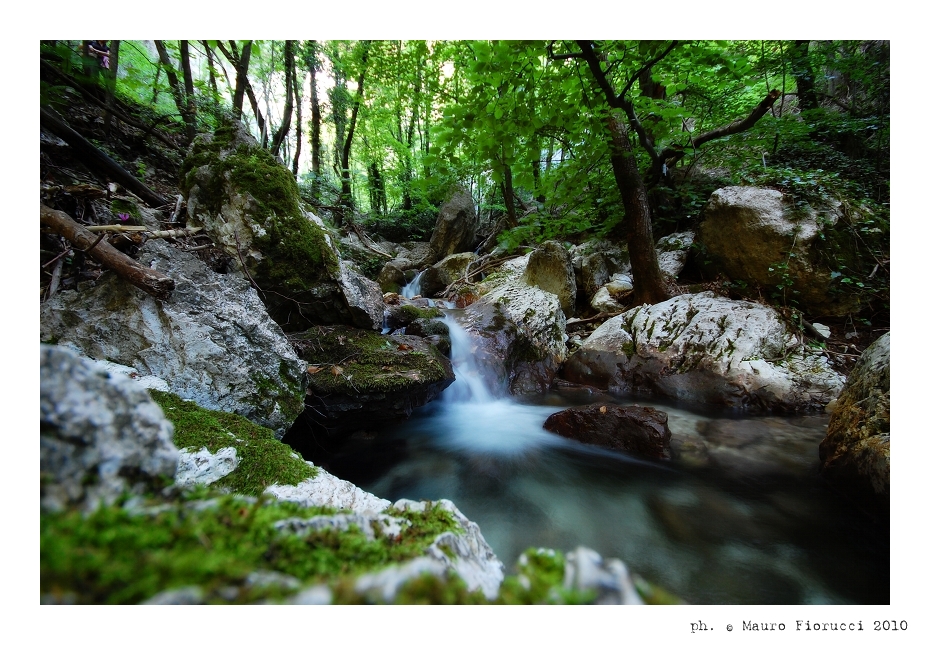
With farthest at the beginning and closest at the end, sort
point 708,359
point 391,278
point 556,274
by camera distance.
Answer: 1. point 391,278
2. point 556,274
3. point 708,359

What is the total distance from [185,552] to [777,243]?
21.7 ft

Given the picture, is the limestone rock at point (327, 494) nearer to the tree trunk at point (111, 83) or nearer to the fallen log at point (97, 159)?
the fallen log at point (97, 159)

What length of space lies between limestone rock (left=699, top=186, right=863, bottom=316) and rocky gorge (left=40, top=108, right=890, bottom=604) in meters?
0.03

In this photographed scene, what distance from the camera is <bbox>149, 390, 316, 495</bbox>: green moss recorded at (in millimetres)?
1578

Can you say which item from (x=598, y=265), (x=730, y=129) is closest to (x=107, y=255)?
(x=730, y=129)

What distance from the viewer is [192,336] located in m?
2.26

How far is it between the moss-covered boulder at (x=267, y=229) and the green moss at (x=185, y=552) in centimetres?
291

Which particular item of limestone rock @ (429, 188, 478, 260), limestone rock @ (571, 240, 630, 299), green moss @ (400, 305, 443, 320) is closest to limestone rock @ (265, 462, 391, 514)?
green moss @ (400, 305, 443, 320)

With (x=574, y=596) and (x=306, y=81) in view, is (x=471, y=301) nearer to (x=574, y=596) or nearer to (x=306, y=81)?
(x=574, y=596)

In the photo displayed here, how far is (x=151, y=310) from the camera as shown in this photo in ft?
7.30

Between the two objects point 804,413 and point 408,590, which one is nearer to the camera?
point 408,590

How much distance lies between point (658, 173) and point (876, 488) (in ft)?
18.9

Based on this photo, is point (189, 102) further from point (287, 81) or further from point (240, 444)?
point (240, 444)
